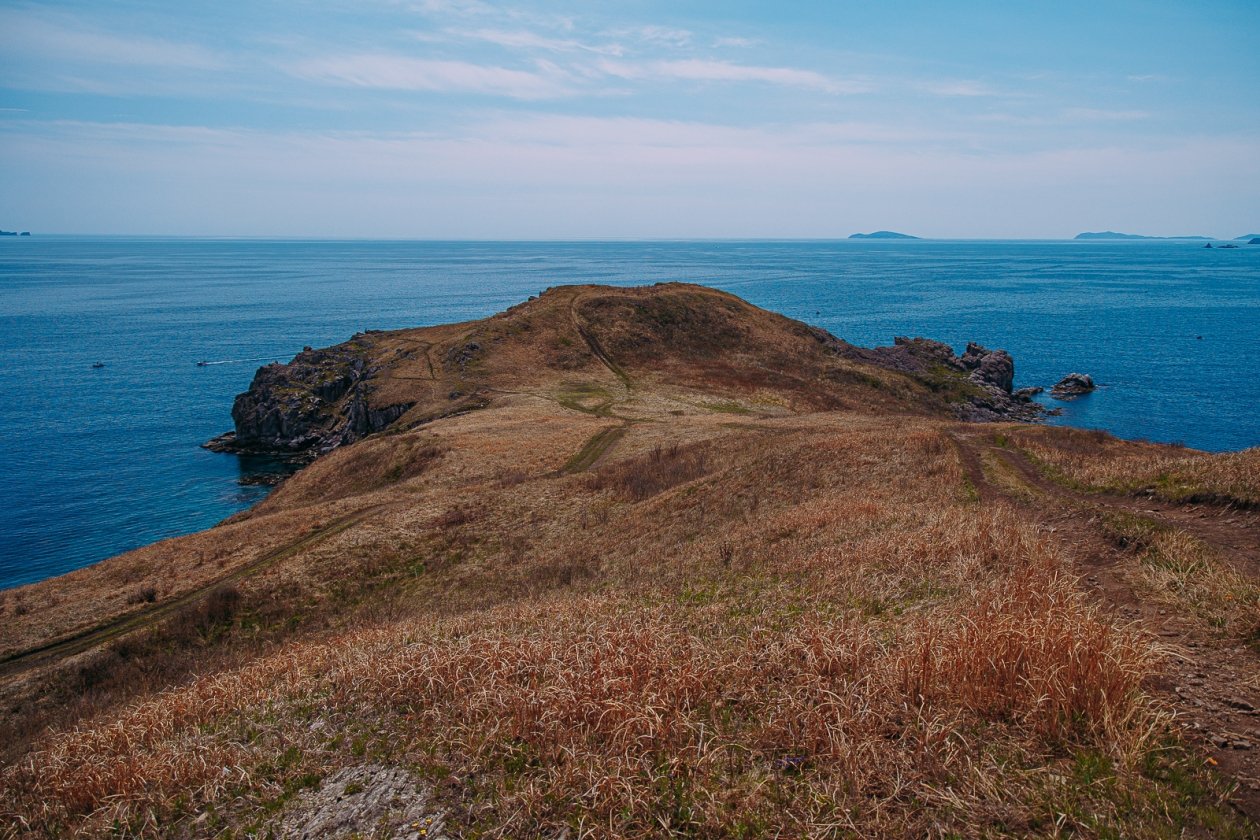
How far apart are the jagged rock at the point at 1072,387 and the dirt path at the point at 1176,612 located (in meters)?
77.7

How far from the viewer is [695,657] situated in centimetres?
1163

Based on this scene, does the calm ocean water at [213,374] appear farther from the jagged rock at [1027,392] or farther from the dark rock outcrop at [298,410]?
the jagged rock at [1027,392]

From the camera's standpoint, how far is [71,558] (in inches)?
2026

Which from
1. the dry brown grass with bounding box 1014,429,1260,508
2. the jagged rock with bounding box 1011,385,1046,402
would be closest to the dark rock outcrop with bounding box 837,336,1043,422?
the jagged rock with bounding box 1011,385,1046,402

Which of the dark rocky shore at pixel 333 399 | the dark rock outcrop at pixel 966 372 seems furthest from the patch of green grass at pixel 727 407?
the dark rock outcrop at pixel 966 372

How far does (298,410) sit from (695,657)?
264 feet

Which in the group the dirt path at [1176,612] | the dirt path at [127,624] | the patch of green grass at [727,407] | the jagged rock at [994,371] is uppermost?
the dirt path at [1176,612]

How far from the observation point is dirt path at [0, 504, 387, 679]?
2398 cm

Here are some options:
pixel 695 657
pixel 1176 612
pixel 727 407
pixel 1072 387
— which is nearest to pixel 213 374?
pixel 727 407

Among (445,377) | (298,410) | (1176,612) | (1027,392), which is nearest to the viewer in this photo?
(1176,612)

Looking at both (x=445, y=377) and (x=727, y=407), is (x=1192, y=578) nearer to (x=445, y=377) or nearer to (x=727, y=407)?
(x=727, y=407)

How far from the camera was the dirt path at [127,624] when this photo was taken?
23984 millimetres

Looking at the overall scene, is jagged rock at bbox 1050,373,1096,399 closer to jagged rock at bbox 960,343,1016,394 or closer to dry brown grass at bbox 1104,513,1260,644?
jagged rock at bbox 960,343,1016,394

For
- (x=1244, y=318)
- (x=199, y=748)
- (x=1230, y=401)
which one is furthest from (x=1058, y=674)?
(x=1244, y=318)
